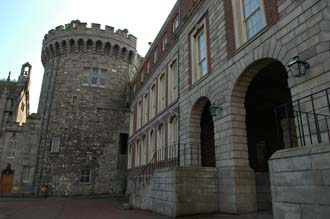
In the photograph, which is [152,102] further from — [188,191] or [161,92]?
[188,191]

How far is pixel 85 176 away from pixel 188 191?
59.5 feet

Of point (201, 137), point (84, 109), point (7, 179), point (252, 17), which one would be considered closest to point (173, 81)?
point (201, 137)

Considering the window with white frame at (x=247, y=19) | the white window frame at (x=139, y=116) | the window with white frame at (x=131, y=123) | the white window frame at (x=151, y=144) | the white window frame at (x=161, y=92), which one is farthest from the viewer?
the window with white frame at (x=131, y=123)

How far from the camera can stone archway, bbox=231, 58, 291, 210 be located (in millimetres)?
9438

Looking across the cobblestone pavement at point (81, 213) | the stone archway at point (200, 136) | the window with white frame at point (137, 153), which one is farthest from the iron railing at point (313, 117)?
the window with white frame at point (137, 153)

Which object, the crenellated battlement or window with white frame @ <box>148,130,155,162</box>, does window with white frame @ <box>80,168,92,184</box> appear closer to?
window with white frame @ <box>148,130,155,162</box>

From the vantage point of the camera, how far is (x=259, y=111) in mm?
14906

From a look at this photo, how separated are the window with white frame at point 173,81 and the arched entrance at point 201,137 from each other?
275cm

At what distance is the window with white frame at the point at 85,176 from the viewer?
2481 cm

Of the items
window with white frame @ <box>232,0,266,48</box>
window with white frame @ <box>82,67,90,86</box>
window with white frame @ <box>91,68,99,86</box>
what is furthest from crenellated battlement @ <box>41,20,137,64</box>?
window with white frame @ <box>232,0,266,48</box>

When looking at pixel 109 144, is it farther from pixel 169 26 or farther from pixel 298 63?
pixel 298 63

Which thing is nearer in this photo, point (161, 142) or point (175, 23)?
point (161, 142)

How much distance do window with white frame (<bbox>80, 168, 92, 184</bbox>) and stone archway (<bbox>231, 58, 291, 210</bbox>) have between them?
54.0 feet

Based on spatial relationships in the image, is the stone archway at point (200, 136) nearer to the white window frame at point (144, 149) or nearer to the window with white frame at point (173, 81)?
the window with white frame at point (173, 81)
